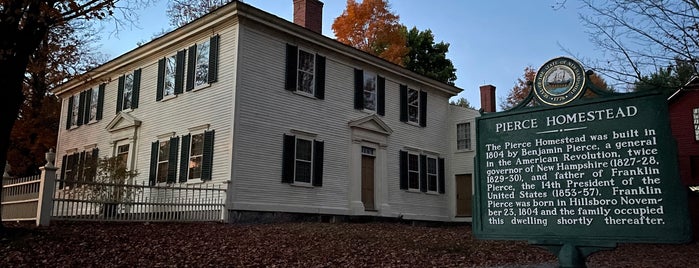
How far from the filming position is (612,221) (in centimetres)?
539

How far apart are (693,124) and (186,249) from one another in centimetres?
2153

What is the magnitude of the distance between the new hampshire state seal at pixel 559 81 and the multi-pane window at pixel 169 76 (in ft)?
52.7

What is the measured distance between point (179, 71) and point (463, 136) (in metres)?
12.8

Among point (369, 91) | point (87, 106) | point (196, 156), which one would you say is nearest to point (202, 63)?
point (196, 156)

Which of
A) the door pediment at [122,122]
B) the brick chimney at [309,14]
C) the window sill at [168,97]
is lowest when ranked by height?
the door pediment at [122,122]

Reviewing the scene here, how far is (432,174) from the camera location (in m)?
24.6

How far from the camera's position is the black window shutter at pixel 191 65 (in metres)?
19.0

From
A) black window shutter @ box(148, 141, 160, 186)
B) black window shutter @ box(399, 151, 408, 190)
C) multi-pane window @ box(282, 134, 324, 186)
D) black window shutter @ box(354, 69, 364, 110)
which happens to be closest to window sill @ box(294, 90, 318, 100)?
multi-pane window @ box(282, 134, 324, 186)

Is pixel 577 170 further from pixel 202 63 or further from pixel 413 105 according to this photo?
pixel 413 105

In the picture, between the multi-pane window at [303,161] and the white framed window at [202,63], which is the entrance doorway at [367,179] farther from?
the white framed window at [202,63]

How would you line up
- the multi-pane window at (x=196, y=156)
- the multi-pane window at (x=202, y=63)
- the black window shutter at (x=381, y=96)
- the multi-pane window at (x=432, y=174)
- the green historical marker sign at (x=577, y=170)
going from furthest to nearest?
the multi-pane window at (x=432, y=174), the black window shutter at (x=381, y=96), the multi-pane window at (x=202, y=63), the multi-pane window at (x=196, y=156), the green historical marker sign at (x=577, y=170)

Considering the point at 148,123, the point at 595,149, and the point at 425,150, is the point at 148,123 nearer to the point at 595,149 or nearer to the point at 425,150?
the point at 425,150

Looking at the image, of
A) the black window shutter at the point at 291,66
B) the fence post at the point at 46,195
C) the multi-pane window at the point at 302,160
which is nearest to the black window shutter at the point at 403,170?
the multi-pane window at the point at 302,160

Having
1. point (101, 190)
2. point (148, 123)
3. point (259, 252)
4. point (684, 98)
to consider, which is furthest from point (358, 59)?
point (684, 98)
